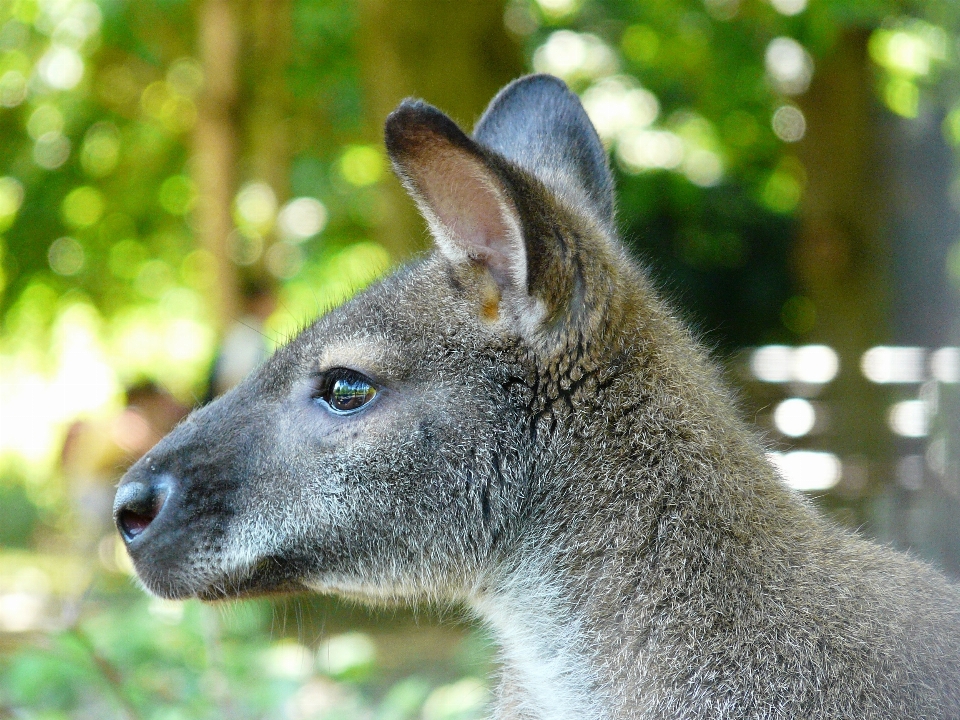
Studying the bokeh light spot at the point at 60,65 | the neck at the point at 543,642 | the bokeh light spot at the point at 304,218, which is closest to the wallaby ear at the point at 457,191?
the neck at the point at 543,642

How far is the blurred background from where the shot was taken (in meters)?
5.70

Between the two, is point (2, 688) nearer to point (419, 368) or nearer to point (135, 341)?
point (419, 368)

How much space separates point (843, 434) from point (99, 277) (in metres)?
10.8

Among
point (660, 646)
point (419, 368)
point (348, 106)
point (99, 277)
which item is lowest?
point (99, 277)

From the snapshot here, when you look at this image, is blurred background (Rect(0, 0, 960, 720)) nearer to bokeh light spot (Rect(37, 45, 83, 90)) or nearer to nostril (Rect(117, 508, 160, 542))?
Result: bokeh light spot (Rect(37, 45, 83, 90))

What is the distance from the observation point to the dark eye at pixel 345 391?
3.27 m

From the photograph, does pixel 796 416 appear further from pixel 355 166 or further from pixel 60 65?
pixel 60 65

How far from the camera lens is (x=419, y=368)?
325 centimetres

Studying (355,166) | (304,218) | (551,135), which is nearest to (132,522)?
(551,135)

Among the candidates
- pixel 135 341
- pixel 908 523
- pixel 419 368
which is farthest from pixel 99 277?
pixel 419 368

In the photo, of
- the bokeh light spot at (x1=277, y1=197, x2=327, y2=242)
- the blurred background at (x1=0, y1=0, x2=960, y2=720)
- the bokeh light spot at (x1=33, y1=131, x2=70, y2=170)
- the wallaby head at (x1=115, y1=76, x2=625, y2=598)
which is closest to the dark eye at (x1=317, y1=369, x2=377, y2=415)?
the wallaby head at (x1=115, y1=76, x2=625, y2=598)

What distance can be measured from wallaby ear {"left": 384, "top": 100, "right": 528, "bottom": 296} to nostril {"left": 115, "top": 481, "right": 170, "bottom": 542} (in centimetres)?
110

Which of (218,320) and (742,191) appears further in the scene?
(742,191)

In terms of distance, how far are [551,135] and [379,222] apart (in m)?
5.65
